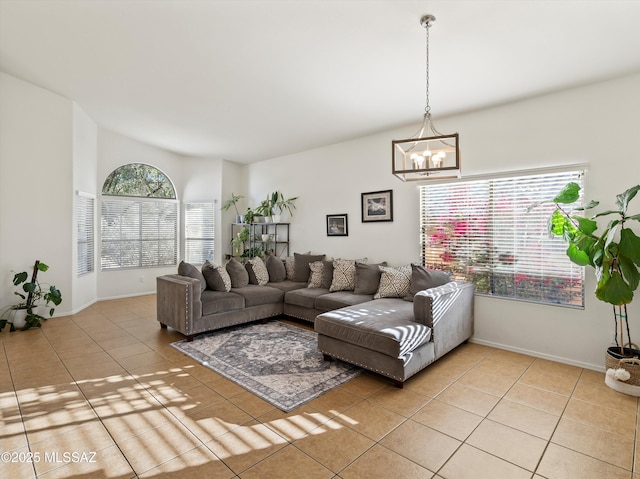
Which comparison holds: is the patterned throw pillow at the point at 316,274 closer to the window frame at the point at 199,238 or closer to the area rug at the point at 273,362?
the area rug at the point at 273,362

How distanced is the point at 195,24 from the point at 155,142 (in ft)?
14.4

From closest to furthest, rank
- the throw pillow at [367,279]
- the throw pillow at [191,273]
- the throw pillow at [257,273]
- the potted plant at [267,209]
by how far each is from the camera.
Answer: the throw pillow at [191,273] → the throw pillow at [367,279] → the throw pillow at [257,273] → the potted plant at [267,209]

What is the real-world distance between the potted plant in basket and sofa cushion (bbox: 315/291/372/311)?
2.24 meters

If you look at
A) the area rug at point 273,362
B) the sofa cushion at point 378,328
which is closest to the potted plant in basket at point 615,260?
the sofa cushion at point 378,328

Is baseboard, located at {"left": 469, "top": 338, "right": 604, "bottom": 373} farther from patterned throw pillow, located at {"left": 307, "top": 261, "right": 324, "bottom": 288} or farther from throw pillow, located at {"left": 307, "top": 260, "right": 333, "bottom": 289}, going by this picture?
patterned throw pillow, located at {"left": 307, "top": 261, "right": 324, "bottom": 288}

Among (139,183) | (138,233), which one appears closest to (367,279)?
(138,233)

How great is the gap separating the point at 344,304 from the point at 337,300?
4.8 inches

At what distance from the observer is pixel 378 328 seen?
296 cm

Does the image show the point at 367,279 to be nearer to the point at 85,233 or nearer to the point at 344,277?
the point at 344,277

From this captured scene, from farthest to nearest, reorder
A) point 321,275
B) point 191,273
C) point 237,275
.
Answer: point 321,275
point 237,275
point 191,273

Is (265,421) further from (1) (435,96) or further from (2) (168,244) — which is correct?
→ (2) (168,244)

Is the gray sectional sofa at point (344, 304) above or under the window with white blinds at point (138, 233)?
under

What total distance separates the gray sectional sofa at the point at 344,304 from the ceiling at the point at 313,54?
7.00 feet

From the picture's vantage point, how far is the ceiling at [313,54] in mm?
2477
